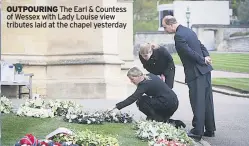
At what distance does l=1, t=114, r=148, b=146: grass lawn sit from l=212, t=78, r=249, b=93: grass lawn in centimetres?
811

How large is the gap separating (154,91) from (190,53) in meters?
0.68

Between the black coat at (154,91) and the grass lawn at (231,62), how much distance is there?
807cm

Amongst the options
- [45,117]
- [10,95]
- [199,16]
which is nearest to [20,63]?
[10,95]

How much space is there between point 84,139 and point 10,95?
21.5 feet

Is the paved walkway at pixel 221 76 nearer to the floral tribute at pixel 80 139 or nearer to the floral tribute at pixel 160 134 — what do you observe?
the floral tribute at pixel 160 134

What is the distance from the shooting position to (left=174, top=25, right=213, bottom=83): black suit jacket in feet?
25.8

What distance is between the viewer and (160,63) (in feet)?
28.8

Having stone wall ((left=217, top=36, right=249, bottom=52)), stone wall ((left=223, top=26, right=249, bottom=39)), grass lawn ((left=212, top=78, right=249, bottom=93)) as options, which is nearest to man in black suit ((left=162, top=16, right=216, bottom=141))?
grass lawn ((left=212, top=78, right=249, bottom=93))

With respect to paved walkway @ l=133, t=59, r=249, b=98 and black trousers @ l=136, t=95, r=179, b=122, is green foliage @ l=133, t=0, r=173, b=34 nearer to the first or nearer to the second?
paved walkway @ l=133, t=59, r=249, b=98

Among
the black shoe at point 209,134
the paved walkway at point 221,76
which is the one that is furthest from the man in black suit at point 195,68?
the paved walkway at point 221,76

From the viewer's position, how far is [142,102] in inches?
328

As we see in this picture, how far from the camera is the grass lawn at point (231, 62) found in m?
16.6

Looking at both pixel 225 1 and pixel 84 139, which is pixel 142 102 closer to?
pixel 84 139

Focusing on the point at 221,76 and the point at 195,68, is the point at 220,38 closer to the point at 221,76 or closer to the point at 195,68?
the point at 221,76
